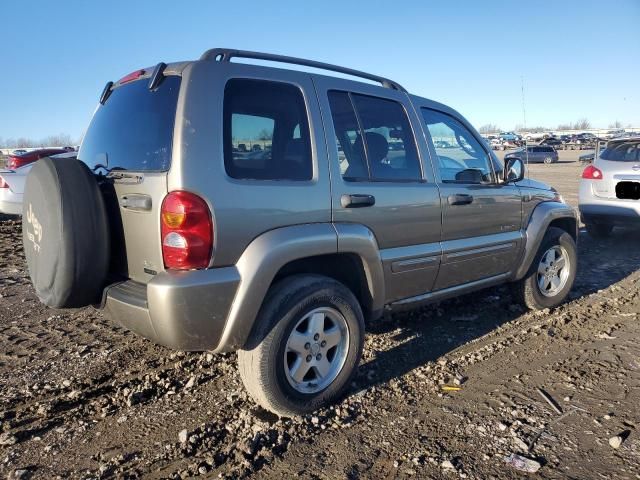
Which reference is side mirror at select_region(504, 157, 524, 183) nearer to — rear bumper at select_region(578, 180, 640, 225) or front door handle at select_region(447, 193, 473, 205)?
front door handle at select_region(447, 193, 473, 205)

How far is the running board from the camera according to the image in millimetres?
3535

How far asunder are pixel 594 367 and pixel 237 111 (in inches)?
122

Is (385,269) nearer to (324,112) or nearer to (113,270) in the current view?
(324,112)

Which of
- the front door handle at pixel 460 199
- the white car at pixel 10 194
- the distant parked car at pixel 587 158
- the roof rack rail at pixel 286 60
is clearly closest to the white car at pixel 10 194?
the white car at pixel 10 194

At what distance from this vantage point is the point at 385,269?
3.28m

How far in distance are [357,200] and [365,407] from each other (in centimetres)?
128

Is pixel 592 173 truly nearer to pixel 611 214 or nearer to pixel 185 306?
pixel 611 214

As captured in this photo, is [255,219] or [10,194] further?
[10,194]

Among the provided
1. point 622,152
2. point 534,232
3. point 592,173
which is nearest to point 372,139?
point 534,232

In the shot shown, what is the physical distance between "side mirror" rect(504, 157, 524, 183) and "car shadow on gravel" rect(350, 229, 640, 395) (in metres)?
1.33

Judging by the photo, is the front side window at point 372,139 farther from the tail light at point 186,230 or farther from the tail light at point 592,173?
the tail light at point 592,173

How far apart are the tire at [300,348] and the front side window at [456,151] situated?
1.40 meters

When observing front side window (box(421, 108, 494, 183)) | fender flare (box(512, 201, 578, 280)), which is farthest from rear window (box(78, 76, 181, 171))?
fender flare (box(512, 201, 578, 280))

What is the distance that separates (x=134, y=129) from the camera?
2881 millimetres
